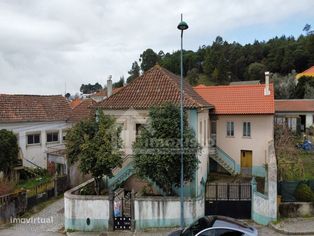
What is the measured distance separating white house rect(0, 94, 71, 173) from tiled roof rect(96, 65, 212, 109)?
348 inches

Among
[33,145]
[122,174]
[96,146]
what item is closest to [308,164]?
[122,174]

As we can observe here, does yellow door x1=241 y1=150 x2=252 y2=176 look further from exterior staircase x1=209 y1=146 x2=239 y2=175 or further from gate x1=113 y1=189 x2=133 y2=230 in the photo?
gate x1=113 y1=189 x2=133 y2=230

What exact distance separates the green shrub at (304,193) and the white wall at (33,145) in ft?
71.8

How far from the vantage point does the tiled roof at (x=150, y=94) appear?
1867 centimetres

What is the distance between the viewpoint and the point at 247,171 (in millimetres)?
25016

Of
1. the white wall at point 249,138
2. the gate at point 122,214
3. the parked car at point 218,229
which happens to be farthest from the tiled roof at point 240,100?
Answer: the parked car at point 218,229

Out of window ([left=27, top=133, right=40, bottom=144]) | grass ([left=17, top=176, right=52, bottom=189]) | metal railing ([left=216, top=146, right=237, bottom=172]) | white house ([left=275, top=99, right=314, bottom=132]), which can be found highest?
white house ([left=275, top=99, right=314, bottom=132])

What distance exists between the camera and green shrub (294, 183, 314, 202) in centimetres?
1552

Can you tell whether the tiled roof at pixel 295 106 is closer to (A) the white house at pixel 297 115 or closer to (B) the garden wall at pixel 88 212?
(A) the white house at pixel 297 115

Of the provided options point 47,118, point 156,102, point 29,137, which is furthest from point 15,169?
point 156,102

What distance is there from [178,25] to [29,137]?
20854mm

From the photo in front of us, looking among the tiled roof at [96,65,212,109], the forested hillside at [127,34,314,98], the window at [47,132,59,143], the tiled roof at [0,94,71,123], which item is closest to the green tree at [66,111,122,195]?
the tiled roof at [96,65,212,109]

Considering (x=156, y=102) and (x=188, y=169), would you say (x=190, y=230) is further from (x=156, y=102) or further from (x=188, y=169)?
(x=156, y=102)

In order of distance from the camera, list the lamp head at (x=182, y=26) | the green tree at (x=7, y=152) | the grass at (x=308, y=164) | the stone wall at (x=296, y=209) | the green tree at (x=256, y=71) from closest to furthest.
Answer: the lamp head at (x=182, y=26) < the stone wall at (x=296, y=209) < the grass at (x=308, y=164) < the green tree at (x=7, y=152) < the green tree at (x=256, y=71)
